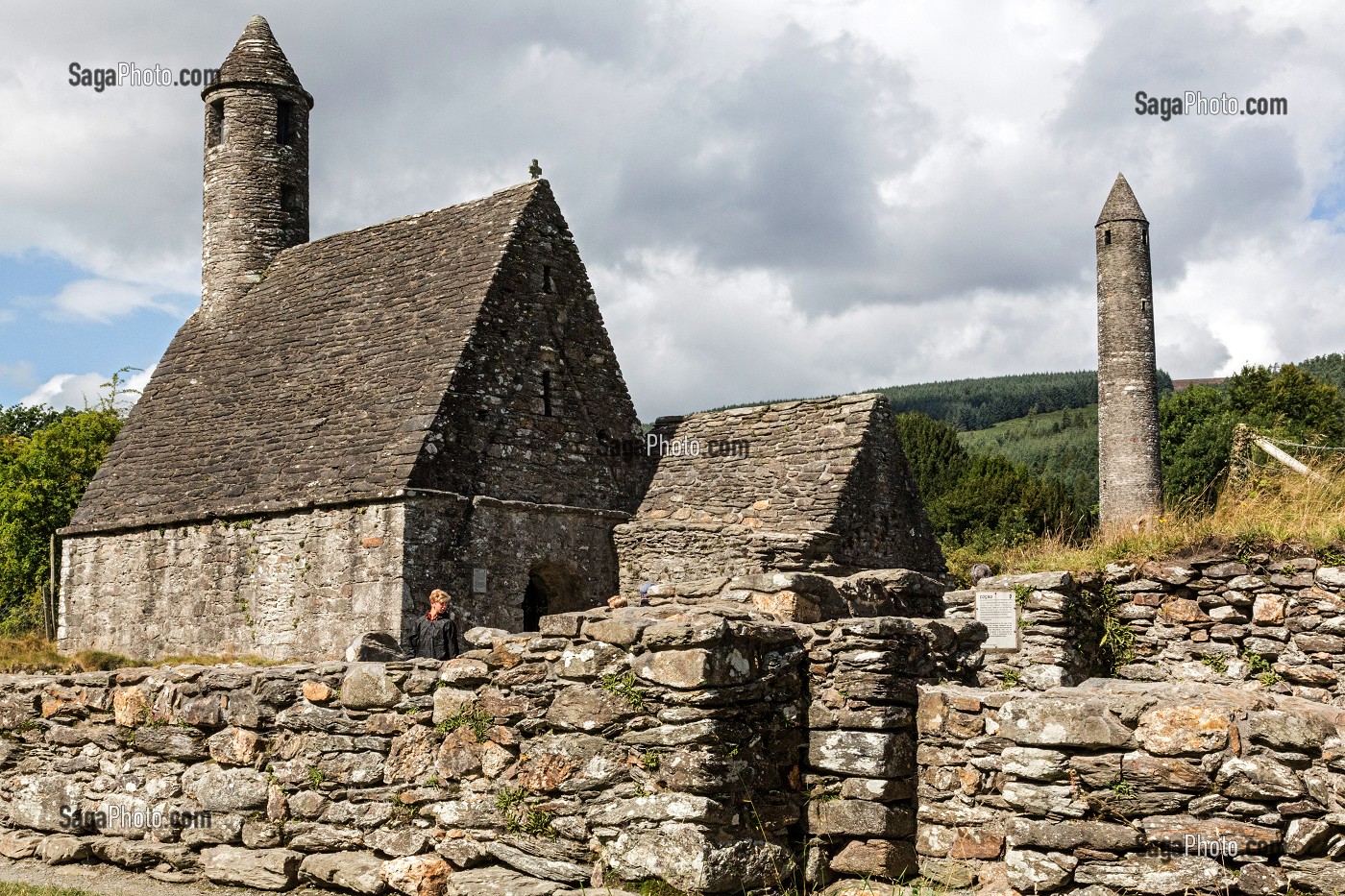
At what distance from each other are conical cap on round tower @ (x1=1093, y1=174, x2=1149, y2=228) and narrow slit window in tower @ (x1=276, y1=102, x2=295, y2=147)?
2748cm

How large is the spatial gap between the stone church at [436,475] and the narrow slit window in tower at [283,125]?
4.45m

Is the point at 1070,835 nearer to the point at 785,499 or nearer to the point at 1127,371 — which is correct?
the point at 785,499

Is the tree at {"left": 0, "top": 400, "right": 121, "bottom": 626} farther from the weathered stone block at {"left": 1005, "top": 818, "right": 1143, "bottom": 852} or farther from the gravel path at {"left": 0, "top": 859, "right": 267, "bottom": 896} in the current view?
the weathered stone block at {"left": 1005, "top": 818, "right": 1143, "bottom": 852}

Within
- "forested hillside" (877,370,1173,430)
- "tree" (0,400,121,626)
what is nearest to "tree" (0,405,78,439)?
"tree" (0,400,121,626)

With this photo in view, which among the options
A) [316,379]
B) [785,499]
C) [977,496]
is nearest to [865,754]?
[785,499]

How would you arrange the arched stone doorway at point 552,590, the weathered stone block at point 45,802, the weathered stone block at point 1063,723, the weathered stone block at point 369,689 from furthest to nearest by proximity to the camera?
1. the arched stone doorway at point 552,590
2. the weathered stone block at point 45,802
3. the weathered stone block at point 369,689
4. the weathered stone block at point 1063,723

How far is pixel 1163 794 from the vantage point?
5719 millimetres

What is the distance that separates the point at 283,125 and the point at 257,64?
4.32 ft

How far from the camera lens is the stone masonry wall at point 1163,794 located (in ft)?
18.0

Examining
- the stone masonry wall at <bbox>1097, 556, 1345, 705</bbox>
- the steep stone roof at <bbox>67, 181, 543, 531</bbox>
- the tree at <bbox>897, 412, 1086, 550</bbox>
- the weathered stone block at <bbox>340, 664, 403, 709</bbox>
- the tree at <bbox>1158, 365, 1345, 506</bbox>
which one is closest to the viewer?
the weathered stone block at <bbox>340, 664, 403, 709</bbox>

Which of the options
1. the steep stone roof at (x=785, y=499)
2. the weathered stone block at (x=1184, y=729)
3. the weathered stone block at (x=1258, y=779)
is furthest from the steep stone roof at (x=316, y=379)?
the weathered stone block at (x=1258, y=779)

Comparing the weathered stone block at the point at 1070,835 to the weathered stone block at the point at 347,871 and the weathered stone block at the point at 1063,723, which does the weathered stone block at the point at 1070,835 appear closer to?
the weathered stone block at the point at 1063,723

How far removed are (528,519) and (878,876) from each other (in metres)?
12.0

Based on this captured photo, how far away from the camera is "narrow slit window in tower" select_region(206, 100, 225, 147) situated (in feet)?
84.1
